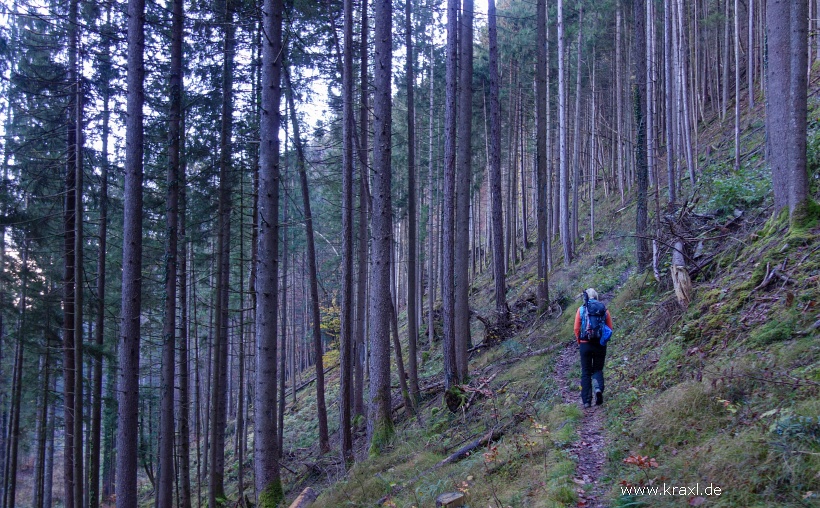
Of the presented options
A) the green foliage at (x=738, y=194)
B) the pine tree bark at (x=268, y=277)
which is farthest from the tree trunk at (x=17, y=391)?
the green foliage at (x=738, y=194)

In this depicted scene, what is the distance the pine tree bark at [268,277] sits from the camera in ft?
25.7

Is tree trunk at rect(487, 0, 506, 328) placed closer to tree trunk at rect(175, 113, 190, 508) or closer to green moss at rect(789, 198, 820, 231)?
green moss at rect(789, 198, 820, 231)

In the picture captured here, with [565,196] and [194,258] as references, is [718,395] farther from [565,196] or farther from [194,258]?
[194,258]

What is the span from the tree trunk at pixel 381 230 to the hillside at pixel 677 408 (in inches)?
29.9

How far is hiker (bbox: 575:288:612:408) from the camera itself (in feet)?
23.1

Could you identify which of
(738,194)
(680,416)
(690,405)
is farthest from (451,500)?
(738,194)

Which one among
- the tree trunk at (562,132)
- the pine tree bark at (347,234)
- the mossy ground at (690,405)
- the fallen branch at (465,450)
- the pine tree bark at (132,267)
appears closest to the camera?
the mossy ground at (690,405)

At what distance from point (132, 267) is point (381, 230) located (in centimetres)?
470

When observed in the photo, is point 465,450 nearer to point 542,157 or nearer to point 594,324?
point 594,324

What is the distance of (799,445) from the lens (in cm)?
348

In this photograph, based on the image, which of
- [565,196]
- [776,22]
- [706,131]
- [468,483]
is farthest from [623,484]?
[706,131]

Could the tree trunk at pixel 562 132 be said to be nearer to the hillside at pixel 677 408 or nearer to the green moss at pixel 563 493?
the hillside at pixel 677 408

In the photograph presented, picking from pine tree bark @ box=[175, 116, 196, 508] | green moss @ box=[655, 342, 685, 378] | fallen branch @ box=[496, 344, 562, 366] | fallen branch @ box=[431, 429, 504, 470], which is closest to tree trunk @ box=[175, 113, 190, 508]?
pine tree bark @ box=[175, 116, 196, 508]

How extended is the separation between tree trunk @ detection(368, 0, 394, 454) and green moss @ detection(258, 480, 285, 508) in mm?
2136
